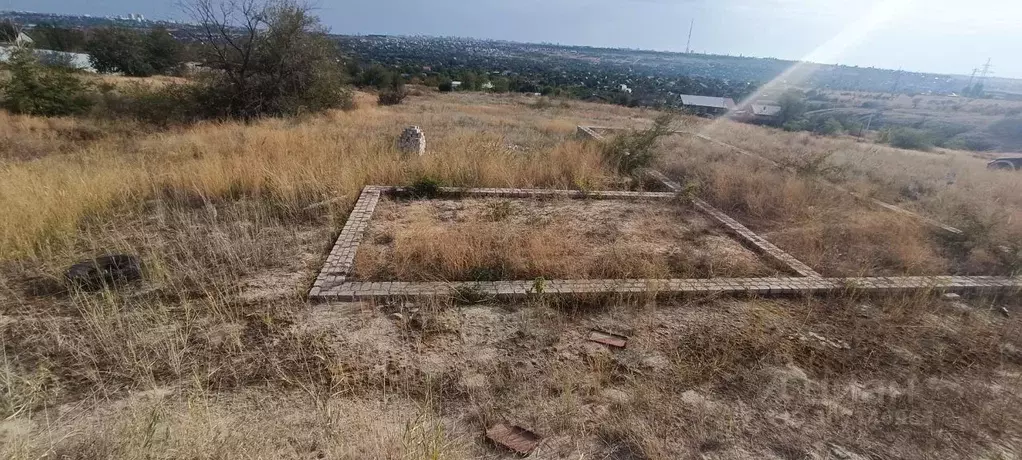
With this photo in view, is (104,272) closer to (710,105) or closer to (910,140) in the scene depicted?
(910,140)

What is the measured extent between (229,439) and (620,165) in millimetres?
8146

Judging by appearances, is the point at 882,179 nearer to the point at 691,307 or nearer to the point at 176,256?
the point at 691,307

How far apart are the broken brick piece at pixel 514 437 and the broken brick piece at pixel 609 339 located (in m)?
1.12

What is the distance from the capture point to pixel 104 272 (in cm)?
381

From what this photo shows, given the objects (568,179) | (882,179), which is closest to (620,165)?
(568,179)

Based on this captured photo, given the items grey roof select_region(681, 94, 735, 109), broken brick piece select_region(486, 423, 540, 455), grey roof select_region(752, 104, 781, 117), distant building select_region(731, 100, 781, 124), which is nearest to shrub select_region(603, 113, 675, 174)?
broken brick piece select_region(486, 423, 540, 455)

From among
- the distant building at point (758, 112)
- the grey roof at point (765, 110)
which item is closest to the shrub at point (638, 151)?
the distant building at point (758, 112)

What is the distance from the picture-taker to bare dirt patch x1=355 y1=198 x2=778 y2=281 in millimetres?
4367

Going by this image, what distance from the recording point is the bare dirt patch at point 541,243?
14.3ft

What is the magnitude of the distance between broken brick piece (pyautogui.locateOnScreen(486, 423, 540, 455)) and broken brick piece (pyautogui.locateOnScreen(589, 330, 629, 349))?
1.12 meters

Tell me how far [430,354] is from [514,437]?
0.95 metres

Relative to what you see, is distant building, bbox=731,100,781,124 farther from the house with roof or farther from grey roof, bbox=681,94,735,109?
grey roof, bbox=681,94,735,109

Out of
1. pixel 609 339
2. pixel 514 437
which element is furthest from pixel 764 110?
pixel 514 437

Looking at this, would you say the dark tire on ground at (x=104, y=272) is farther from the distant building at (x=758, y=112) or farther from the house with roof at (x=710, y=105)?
the house with roof at (x=710, y=105)
